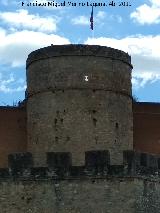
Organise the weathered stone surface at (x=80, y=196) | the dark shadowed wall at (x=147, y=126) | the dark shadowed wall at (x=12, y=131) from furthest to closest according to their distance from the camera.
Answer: the dark shadowed wall at (x=147, y=126) → the dark shadowed wall at (x=12, y=131) → the weathered stone surface at (x=80, y=196)

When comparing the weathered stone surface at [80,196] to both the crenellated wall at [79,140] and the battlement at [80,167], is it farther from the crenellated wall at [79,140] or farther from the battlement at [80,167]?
the battlement at [80,167]

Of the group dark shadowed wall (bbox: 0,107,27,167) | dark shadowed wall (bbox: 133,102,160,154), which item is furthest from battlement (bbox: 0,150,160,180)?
dark shadowed wall (bbox: 133,102,160,154)

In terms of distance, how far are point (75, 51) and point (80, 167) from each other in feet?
17.0

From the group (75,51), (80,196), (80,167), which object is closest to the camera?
(80,196)

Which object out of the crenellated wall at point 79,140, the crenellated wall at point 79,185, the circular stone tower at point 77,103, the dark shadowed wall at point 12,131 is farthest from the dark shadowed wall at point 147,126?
the crenellated wall at point 79,185

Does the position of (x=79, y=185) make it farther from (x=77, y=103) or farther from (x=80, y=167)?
(x=77, y=103)

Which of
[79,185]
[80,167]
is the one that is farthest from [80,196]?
[80,167]

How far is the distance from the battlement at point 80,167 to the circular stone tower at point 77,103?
1993mm

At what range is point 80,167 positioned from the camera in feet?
Result: 88.0

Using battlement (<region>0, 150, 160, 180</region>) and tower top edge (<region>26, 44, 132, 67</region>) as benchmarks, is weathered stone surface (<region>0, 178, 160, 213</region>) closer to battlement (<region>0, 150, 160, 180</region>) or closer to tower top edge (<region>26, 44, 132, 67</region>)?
battlement (<region>0, 150, 160, 180</region>)

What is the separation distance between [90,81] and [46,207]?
18.1 feet

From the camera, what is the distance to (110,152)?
29.3m

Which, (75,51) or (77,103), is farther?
(75,51)

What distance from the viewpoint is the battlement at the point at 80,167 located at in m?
26.7
